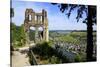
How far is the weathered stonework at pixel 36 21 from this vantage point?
206 cm

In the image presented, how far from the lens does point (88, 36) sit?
2.31 meters

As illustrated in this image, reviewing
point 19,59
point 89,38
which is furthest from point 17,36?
point 89,38

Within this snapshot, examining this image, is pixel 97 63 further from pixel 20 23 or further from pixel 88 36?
pixel 20 23

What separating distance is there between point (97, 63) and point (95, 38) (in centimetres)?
32

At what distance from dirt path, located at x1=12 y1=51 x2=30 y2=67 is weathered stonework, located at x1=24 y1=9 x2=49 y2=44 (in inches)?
7.6

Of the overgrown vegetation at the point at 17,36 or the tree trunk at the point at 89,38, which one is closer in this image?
the overgrown vegetation at the point at 17,36

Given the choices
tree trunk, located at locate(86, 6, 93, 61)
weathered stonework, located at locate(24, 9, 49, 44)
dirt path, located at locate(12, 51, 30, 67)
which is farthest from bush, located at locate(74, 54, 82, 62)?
dirt path, located at locate(12, 51, 30, 67)

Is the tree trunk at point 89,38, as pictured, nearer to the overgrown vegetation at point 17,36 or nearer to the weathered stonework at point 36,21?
the weathered stonework at point 36,21

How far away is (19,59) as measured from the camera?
6.64 ft

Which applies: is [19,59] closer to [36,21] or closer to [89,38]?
[36,21]

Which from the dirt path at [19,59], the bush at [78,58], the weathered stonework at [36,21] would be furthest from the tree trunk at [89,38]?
the dirt path at [19,59]

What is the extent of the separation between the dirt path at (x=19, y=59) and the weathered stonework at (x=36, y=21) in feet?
0.63

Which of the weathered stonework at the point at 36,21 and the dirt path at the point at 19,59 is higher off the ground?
the weathered stonework at the point at 36,21
